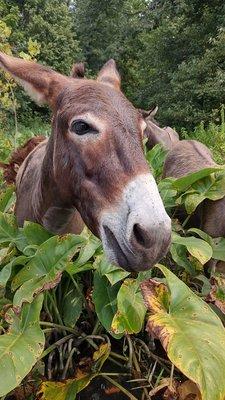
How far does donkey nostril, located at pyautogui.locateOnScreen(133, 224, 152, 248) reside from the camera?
5.59 ft

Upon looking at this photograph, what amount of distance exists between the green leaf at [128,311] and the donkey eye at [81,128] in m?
0.81

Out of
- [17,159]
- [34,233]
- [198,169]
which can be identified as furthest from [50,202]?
[17,159]

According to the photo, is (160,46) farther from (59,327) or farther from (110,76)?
(59,327)

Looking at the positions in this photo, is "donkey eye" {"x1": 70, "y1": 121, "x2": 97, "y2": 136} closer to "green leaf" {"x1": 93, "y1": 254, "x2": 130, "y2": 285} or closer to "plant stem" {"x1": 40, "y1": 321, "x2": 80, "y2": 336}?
"green leaf" {"x1": 93, "y1": 254, "x2": 130, "y2": 285}

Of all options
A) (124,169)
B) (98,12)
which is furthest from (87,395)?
(98,12)

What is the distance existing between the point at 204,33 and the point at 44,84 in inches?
785

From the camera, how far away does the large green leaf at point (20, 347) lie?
1870mm

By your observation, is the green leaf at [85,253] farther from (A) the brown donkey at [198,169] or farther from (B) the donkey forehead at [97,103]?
(A) the brown donkey at [198,169]

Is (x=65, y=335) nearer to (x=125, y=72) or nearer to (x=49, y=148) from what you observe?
(x=49, y=148)

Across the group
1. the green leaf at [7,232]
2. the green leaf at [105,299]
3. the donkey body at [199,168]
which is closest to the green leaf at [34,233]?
the green leaf at [7,232]

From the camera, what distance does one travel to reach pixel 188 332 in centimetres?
194

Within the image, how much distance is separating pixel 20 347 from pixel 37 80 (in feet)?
4.46

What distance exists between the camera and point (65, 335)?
2.60m

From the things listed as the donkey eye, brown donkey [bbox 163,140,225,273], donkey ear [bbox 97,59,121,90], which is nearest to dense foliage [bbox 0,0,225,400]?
brown donkey [bbox 163,140,225,273]
